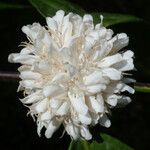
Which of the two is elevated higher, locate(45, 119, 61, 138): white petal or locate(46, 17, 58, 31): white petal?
locate(46, 17, 58, 31): white petal

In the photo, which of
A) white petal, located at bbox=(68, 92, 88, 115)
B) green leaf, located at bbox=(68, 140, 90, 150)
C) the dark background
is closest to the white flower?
white petal, located at bbox=(68, 92, 88, 115)

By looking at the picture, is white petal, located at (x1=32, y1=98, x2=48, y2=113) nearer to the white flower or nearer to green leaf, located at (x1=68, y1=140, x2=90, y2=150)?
the white flower

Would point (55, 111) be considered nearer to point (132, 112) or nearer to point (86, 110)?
point (86, 110)

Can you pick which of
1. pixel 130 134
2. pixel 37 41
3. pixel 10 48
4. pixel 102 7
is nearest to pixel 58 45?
pixel 37 41

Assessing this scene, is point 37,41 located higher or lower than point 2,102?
higher

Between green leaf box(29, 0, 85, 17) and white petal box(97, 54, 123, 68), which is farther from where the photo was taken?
green leaf box(29, 0, 85, 17)
